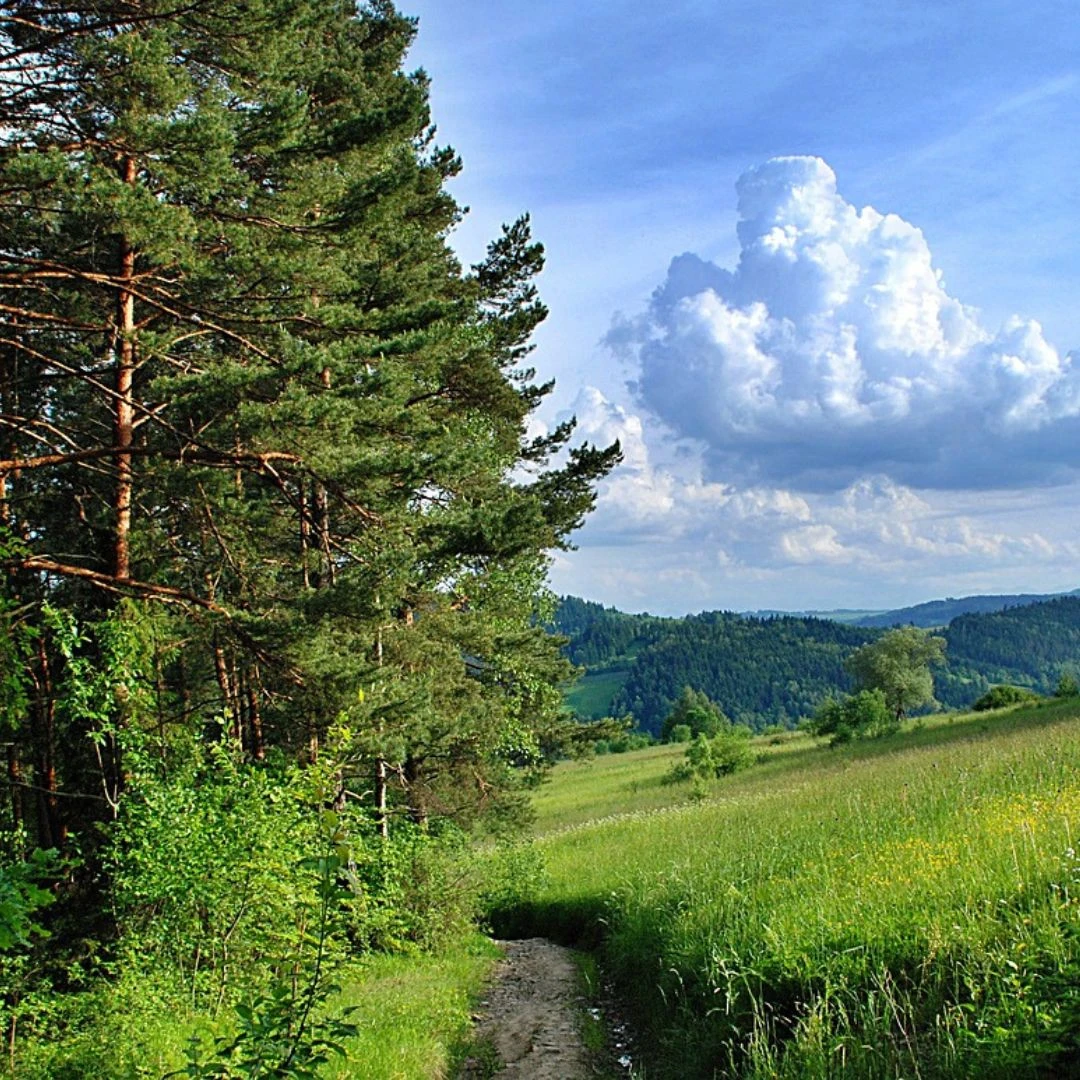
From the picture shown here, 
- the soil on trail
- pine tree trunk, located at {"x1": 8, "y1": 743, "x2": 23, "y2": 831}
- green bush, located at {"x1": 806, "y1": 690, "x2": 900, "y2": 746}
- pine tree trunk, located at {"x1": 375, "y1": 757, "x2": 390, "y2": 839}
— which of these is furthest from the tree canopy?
pine tree trunk, located at {"x1": 8, "y1": 743, "x2": 23, "y2": 831}

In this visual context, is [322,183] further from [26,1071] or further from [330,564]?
[26,1071]

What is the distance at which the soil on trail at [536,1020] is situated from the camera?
26.5 feet

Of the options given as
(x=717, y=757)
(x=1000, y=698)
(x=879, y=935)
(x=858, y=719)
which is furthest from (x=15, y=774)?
(x=1000, y=698)

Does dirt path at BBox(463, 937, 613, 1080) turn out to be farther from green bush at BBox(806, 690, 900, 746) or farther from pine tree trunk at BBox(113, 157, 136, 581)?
green bush at BBox(806, 690, 900, 746)

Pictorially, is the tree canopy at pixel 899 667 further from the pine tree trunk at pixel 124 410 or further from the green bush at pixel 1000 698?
the pine tree trunk at pixel 124 410

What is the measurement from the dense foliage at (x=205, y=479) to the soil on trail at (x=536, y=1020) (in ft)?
5.81

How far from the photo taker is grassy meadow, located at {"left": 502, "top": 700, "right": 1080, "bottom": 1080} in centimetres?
482

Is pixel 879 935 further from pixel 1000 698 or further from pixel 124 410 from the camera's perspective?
pixel 1000 698

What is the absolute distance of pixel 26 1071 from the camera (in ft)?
21.9

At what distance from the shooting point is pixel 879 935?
20.0ft

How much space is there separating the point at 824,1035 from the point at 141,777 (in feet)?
22.4

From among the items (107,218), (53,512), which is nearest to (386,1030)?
(107,218)

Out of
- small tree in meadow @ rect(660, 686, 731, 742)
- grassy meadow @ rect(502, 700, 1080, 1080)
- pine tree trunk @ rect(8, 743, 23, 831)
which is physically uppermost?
pine tree trunk @ rect(8, 743, 23, 831)

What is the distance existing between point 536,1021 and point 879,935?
505 cm
